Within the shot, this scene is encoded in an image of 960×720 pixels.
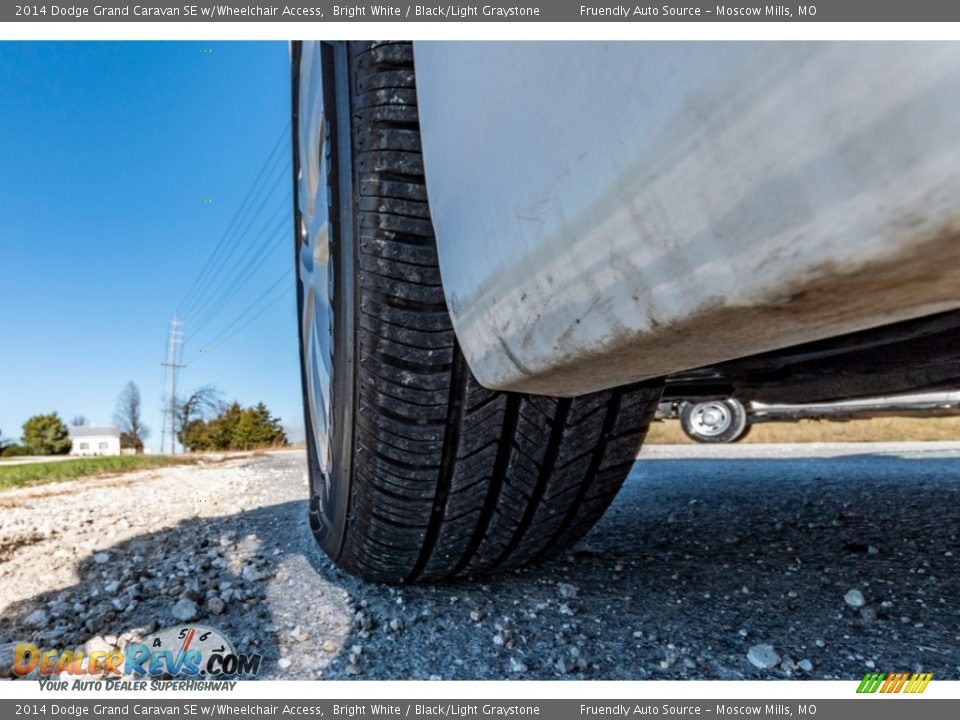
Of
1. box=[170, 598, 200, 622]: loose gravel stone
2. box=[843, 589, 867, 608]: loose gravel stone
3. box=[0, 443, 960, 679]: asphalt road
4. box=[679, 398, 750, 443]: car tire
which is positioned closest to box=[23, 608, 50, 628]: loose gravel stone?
box=[0, 443, 960, 679]: asphalt road

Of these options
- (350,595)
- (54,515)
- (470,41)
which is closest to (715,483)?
(350,595)

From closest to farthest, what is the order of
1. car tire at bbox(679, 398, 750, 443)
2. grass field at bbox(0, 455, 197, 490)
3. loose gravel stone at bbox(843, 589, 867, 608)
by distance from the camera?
loose gravel stone at bbox(843, 589, 867, 608), grass field at bbox(0, 455, 197, 490), car tire at bbox(679, 398, 750, 443)

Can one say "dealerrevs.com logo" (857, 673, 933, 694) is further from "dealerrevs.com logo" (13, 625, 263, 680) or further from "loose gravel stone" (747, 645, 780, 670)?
"dealerrevs.com logo" (13, 625, 263, 680)

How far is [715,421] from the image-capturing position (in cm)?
578

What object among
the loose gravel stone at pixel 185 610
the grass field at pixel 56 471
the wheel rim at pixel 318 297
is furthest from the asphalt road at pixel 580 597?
the grass field at pixel 56 471

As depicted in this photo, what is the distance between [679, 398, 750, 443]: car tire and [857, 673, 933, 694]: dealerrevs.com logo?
5.06 meters

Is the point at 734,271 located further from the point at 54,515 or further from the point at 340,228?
the point at 54,515

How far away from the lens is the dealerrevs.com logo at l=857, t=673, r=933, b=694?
2.28ft

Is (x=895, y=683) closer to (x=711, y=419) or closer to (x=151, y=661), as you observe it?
(x=151, y=661)

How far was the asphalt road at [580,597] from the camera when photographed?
840 mm

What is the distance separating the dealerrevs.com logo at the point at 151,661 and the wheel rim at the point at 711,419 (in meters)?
5.47

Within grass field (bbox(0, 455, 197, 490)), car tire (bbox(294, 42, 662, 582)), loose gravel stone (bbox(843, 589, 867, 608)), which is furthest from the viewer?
grass field (bbox(0, 455, 197, 490))

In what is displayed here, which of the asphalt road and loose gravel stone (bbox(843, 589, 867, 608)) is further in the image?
loose gravel stone (bbox(843, 589, 867, 608))

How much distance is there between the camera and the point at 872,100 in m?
0.29
